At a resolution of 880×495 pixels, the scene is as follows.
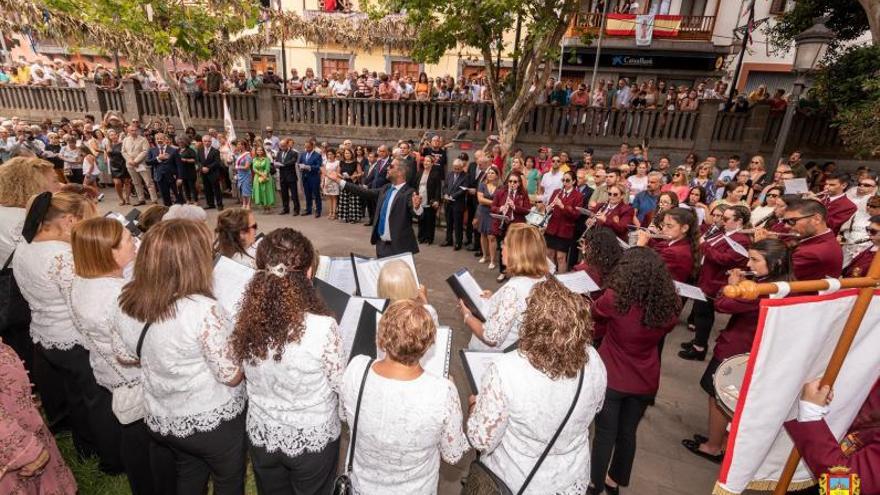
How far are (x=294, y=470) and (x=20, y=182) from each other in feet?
11.7

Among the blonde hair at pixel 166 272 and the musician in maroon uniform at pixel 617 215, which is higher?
the blonde hair at pixel 166 272

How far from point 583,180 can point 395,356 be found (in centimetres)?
710

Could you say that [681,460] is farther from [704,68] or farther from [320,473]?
[704,68]

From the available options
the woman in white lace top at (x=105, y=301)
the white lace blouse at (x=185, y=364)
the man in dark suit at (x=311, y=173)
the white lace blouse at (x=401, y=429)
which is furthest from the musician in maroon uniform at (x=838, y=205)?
the man in dark suit at (x=311, y=173)

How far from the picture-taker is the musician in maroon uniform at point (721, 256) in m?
4.77

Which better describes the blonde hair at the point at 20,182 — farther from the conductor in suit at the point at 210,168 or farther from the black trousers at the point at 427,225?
the conductor in suit at the point at 210,168

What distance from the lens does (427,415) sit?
194 cm

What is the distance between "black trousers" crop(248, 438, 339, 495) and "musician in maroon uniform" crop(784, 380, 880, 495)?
219 cm

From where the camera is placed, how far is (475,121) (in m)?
13.7

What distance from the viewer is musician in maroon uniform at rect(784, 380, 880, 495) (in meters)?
1.62

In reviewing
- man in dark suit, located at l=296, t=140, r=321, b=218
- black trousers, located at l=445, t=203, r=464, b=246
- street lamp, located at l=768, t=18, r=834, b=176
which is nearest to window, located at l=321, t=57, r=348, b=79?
man in dark suit, located at l=296, t=140, r=321, b=218

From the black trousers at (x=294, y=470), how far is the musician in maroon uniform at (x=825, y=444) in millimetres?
2191

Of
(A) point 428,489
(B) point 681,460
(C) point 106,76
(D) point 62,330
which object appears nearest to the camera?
(A) point 428,489

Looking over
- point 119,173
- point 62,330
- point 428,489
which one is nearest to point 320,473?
point 428,489
